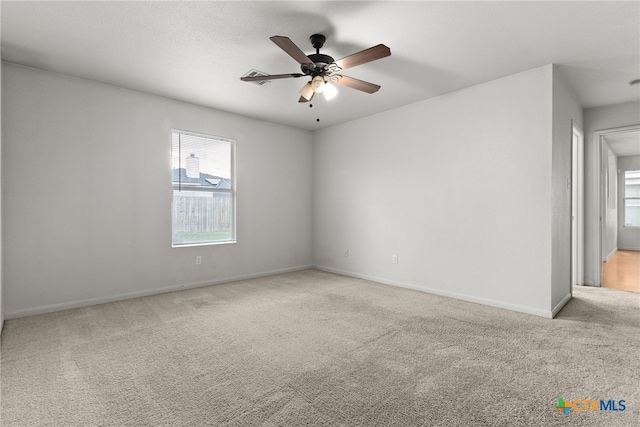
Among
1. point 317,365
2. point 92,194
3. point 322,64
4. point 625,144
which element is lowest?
point 317,365

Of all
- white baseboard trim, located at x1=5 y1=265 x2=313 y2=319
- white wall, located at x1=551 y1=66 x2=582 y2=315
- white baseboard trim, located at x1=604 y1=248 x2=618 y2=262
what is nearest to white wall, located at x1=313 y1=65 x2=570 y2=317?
white wall, located at x1=551 y1=66 x2=582 y2=315

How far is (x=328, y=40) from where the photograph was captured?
2.85m

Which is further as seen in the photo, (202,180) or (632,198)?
(632,198)

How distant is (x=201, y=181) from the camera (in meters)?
4.81

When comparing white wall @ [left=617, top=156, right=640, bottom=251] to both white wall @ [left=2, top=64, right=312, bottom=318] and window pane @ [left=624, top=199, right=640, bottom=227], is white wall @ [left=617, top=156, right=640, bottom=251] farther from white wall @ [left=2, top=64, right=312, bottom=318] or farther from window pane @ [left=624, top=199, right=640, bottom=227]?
white wall @ [left=2, top=64, right=312, bottom=318]

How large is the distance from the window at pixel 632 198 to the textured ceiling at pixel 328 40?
5.78m

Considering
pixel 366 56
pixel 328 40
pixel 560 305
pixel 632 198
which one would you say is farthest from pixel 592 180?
pixel 632 198

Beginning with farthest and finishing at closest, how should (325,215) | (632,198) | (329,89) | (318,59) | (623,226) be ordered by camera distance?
(623,226)
(632,198)
(325,215)
(329,89)
(318,59)

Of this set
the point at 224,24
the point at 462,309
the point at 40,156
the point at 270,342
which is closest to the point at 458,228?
the point at 462,309

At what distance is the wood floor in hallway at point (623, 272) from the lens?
15.5 feet

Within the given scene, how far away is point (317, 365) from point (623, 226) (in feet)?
33.5

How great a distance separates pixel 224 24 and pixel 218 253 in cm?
329

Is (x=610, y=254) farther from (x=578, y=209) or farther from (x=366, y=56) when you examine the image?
(x=366, y=56)

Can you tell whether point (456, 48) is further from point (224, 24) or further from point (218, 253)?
point (218, 253)
